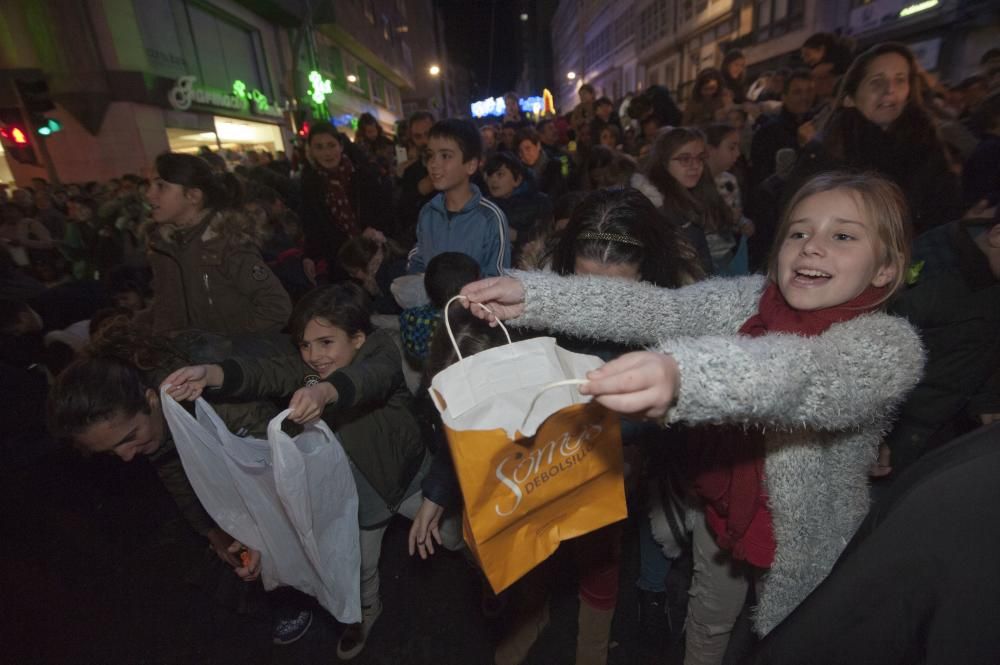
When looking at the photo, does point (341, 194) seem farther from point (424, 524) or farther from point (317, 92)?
point (317, 92)

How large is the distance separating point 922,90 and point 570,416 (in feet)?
8.78

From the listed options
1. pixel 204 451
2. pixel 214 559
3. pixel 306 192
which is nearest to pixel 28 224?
pixel 306 192

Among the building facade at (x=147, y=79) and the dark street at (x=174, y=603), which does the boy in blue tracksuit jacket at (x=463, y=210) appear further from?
the building facade at (x=147, y=79)

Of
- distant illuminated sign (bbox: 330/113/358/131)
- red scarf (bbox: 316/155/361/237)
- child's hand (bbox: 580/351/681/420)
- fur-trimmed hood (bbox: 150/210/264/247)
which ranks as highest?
distant illuminated sign (bbox: 330/113/358/131)

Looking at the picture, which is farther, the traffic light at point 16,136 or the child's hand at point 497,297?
the traffic light at point 16,136

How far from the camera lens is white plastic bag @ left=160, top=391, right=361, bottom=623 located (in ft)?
4.83

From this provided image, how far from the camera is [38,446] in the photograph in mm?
3477

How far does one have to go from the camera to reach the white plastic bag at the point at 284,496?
4.83 feet

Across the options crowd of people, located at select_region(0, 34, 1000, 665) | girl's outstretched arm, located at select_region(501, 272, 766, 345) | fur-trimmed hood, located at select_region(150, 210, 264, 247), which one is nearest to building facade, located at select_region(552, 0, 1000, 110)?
crowd of people, located at select_region(0, 34, 1000, 665)

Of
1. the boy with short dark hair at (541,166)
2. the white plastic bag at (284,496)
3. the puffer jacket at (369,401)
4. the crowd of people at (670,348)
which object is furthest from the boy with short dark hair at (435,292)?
the boy with short dark hair at (541,166)

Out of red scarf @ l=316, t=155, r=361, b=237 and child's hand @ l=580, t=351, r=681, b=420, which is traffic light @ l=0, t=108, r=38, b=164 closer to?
red scarf @ l=316, t=155, r=361, b=237

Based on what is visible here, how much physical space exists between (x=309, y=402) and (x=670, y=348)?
109 centimetres

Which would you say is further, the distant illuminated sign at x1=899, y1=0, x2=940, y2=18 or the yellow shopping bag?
the distant illuminated sign at x1=899, y1=0, x2=940, y2=18

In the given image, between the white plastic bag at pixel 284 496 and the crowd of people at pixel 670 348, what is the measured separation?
0.36ft
